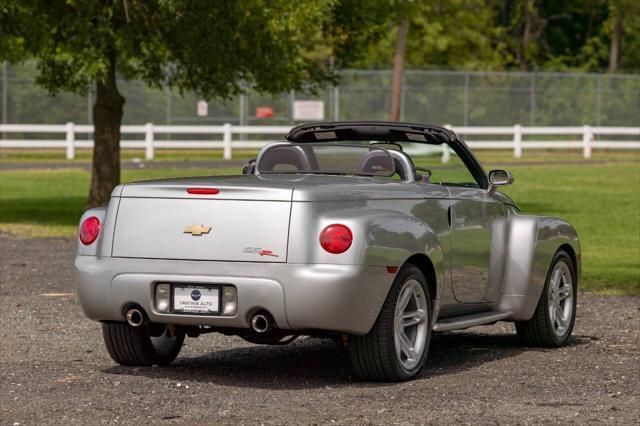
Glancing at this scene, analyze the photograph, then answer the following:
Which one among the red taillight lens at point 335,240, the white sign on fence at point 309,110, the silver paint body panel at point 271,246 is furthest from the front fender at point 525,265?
the white sign on fence at point 309,110

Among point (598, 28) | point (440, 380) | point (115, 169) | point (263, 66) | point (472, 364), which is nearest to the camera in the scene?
point (440, 380)

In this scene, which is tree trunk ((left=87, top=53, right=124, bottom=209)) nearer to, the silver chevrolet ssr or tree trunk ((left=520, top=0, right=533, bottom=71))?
the silver chevrolet ssr

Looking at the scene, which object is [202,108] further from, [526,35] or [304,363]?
[304,363]

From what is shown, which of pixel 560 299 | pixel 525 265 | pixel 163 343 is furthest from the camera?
pixel 560 299

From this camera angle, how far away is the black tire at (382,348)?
8.66 metres

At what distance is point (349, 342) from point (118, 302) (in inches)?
→ 52.7

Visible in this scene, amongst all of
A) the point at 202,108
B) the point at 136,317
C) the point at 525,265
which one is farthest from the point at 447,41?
the point at 136,317

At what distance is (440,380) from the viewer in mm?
9047

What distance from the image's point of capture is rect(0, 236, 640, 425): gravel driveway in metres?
7.75

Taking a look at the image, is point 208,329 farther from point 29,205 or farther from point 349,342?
point 29,205

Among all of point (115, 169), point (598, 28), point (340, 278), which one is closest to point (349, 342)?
point (340, 278)

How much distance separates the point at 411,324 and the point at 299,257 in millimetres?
1026

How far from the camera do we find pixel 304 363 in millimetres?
9859

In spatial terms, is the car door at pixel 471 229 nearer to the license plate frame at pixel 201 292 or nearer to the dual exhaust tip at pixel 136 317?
the license plate frame at pixel 201 292
